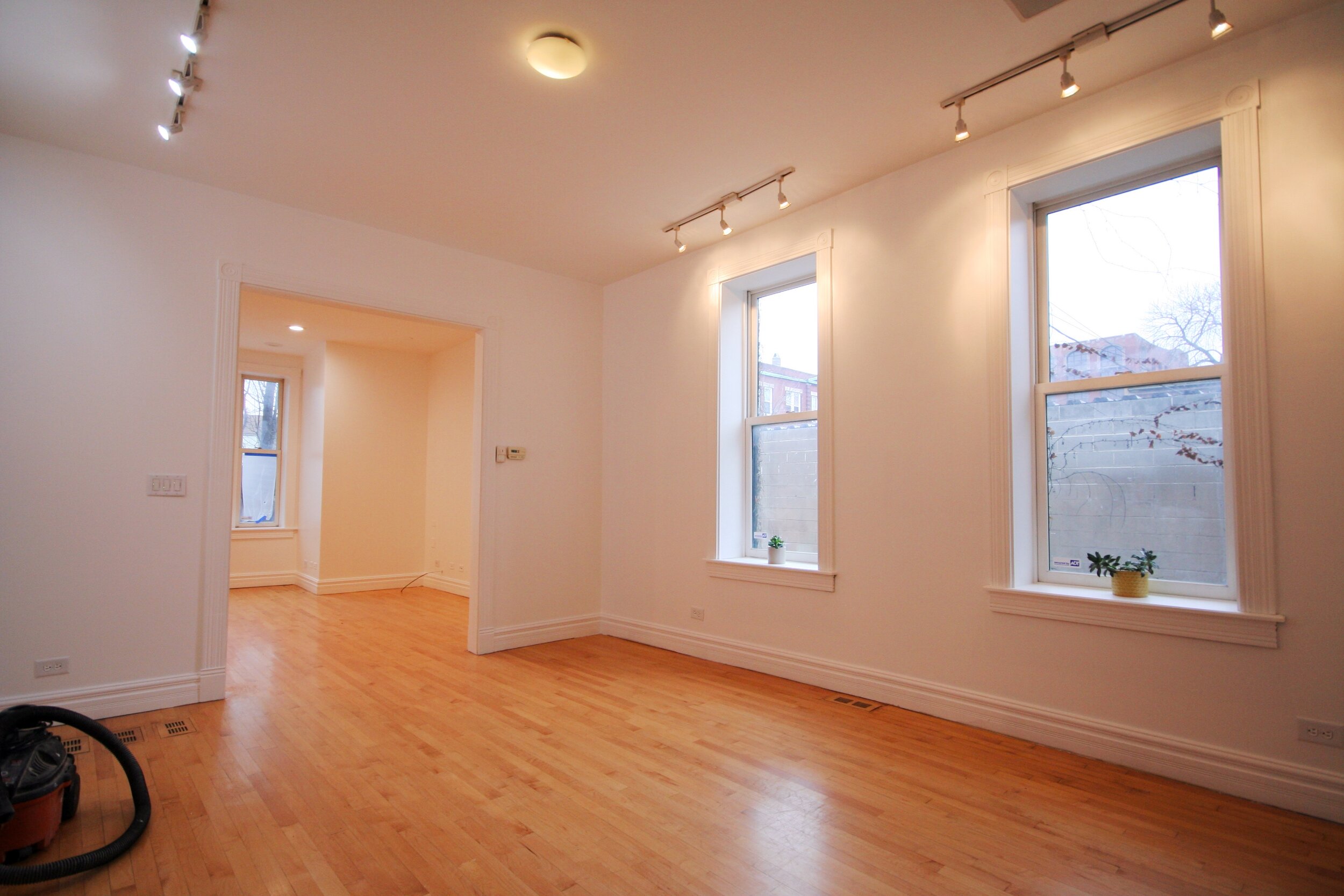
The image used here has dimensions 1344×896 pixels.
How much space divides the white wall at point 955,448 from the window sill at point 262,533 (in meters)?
4.86

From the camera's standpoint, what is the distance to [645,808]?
2.47 meters

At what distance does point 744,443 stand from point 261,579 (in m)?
6.56

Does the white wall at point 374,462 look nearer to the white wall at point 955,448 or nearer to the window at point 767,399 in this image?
the white wall at point 955,448

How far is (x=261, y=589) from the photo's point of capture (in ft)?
25.7

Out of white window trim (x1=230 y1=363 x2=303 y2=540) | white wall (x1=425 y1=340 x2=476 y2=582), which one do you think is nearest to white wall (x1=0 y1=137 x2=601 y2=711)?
white wall (x1=425 y1=340 x2=476 y2=582)

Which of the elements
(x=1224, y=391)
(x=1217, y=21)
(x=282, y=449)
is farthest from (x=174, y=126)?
(x=282, y=449)

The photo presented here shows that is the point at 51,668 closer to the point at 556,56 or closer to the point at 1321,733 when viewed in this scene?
the point at 556,56

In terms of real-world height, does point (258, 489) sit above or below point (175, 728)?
above

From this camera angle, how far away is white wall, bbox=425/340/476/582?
→ 25.2 feet

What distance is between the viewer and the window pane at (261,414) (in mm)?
8219

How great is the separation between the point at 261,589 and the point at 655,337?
601 cm

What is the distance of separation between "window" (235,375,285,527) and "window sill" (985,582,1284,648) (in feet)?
27.7

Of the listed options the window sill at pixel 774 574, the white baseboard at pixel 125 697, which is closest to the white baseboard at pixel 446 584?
the white baseboard at pixel 125 697

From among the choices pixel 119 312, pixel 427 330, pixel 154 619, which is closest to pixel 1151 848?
pixel 154 619
